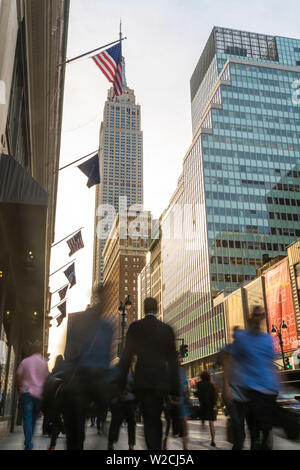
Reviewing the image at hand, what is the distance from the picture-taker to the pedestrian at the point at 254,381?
494cm

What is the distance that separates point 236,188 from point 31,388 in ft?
241

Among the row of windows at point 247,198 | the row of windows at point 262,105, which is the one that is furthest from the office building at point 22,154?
the row of windows at point 262,105

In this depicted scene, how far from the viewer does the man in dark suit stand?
13.4 ft

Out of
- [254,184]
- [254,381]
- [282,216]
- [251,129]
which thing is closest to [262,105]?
[251,129]

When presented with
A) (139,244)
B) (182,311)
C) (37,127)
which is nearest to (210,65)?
(182,311)

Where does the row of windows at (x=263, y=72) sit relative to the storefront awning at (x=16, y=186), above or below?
above

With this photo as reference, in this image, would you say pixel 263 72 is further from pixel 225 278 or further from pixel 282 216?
pixel 225 278

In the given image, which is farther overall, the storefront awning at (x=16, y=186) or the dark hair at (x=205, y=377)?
the dark hair at (x=205, y=377)

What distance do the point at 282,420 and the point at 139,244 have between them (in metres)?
162

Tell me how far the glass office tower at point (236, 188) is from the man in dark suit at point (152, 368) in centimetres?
6083

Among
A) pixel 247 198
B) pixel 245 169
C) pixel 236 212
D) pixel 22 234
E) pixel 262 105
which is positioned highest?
pixel 262 105

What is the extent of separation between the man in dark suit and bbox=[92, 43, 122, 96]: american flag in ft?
39.4

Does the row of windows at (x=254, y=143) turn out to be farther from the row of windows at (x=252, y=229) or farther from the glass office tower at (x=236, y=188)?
the row of windows at (x=252, y=229)

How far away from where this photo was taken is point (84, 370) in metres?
4.73
